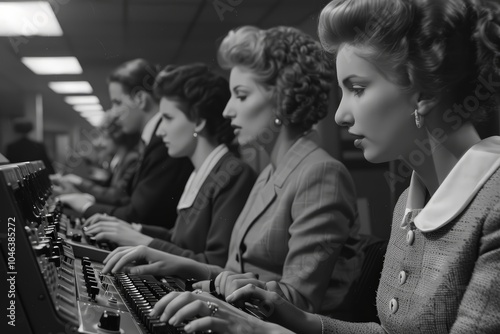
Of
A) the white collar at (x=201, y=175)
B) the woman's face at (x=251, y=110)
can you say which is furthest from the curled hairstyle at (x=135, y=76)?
the woman's face at (x=251, y=110)

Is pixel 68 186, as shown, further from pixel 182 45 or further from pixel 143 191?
pixel 182 45

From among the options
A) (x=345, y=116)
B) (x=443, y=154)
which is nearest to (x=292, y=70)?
(x=345, y=116)

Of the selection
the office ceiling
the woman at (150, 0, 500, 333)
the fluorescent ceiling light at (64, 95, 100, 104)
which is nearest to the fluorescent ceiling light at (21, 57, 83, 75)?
the office ceiling

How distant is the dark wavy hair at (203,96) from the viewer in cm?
251

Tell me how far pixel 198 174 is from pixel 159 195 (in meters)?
0.45

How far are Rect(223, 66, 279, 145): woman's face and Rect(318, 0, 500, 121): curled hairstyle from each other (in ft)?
2.75

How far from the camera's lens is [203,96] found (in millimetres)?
2557

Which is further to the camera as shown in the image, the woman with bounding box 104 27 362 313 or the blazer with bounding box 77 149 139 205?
the blazer with bounding box 77 149 139 205

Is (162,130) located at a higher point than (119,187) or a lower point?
higher

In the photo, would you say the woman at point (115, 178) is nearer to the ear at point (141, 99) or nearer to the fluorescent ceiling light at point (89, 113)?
the fluorescent ceiling light at point (89, 113)

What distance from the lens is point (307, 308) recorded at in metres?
1.69

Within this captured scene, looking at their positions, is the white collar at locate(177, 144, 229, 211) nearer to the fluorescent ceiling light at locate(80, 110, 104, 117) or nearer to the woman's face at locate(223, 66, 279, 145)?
the woman's face at locate(223, 66, 279, 145)

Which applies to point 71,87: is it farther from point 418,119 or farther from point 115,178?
point 418,119

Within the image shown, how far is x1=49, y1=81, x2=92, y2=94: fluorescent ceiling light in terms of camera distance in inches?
123
